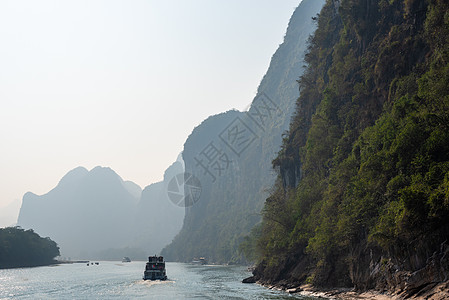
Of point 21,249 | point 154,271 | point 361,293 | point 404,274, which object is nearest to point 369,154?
point 404,274

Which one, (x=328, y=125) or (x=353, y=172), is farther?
(x=328, y=125)

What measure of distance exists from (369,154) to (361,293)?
1312 centimetres

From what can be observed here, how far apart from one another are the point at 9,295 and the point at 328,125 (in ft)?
166

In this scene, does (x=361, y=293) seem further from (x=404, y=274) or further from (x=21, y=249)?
(x=21, y=249)

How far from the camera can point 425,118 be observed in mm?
31109

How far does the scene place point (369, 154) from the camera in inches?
1529

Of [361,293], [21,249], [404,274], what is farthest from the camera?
[21,249]

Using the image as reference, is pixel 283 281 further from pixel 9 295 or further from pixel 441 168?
pixel 9 295

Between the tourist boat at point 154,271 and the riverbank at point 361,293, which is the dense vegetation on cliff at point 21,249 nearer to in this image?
the tourist boat at point 154,271

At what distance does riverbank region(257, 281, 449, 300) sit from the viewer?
2617 centimetres

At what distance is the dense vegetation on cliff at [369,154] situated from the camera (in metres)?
30.0

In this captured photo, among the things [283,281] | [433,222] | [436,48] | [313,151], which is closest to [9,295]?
[283,281]

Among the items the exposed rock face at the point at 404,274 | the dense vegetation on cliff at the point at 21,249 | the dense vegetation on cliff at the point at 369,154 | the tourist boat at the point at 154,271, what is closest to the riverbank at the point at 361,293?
the exposed rock face at the point at 404,274

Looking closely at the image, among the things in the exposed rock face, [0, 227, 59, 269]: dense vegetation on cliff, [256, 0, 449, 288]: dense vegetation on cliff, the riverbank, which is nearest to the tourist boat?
[256, 0, 449, 288]: dense vegetation on cliff
